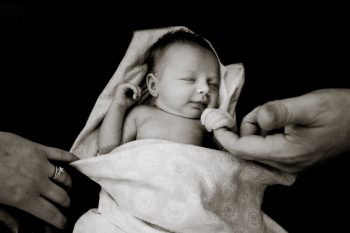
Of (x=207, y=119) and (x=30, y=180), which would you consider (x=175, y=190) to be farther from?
(x=30, y=180)

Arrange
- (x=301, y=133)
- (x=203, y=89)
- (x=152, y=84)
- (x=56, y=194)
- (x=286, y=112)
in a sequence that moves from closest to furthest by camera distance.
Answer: (x=286, y=112), (x=301, y=133), (x=56, y=194), (x=203, y=89), (x=152, y=84)

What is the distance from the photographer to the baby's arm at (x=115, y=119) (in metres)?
1.24

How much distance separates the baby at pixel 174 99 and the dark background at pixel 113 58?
98mm

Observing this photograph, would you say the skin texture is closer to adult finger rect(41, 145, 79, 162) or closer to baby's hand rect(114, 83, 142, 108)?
baby's hand rect(114, 83, 142, 108)

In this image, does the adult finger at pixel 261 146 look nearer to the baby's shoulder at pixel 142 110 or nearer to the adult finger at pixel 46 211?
the baby's shoulder at pixel 142 110

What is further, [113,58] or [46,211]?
[113,58]

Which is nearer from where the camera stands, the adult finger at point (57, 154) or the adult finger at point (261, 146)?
the adult finger at point (261, 146)

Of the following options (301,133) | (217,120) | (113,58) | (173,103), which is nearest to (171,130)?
(173,103)

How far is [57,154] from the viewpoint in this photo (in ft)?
3.66

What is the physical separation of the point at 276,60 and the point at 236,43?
0.50 ft

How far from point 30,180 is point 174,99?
53 centimetres

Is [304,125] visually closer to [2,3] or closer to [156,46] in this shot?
[156,46]

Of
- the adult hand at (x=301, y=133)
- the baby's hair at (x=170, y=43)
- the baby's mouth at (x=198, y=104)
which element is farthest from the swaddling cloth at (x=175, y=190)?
the baby's hair at (x=170, y=43)

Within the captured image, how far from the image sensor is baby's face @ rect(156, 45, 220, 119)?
125cm
